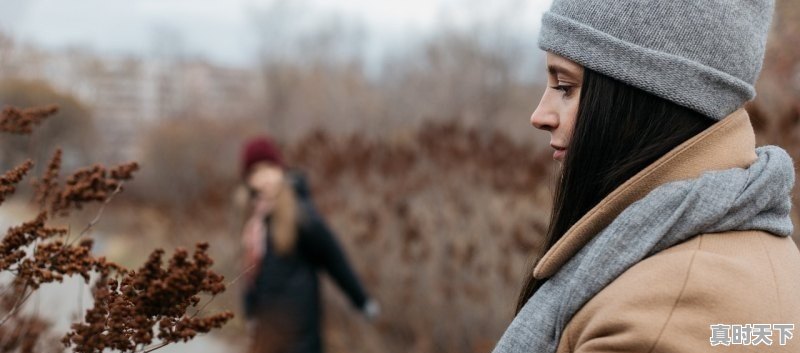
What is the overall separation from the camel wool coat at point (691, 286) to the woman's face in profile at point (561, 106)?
0.16m

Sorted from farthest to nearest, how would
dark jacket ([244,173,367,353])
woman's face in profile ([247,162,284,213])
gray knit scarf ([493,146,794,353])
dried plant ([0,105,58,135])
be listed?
woman's face in profile ([247,162,284,213])
dark jacket ([244,173,367,353])
dried plant ([0,105,58,135])
gray knit scarf ([493,146,794,353])

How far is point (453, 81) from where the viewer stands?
77.7ft

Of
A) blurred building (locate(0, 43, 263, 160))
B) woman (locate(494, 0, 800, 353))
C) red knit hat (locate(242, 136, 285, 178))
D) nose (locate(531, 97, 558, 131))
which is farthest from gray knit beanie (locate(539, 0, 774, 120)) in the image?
blurred building (locate(0, 43, 263, 160))

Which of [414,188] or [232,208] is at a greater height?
[414,188]

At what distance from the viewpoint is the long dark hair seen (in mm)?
1374

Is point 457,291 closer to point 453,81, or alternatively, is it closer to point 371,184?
point 371,184

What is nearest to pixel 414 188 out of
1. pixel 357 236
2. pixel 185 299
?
pixel 357 236

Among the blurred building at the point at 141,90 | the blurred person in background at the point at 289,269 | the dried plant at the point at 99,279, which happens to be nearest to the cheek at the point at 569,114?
the dried plant at the point at 99,279

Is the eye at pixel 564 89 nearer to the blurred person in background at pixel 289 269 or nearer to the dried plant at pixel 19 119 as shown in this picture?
the dried plant at pixel 19 119

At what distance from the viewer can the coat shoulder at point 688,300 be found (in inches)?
44.9

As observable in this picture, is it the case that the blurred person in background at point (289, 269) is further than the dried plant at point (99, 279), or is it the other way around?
the blurred person in background at point (289, 269)

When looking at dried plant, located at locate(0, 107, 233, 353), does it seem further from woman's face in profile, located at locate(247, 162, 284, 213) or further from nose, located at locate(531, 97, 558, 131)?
woman's face in profile, located at locate(247, 162, 284, 213)

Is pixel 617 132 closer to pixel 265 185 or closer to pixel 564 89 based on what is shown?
pixel 564 89

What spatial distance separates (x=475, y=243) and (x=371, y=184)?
1750 millimetres
